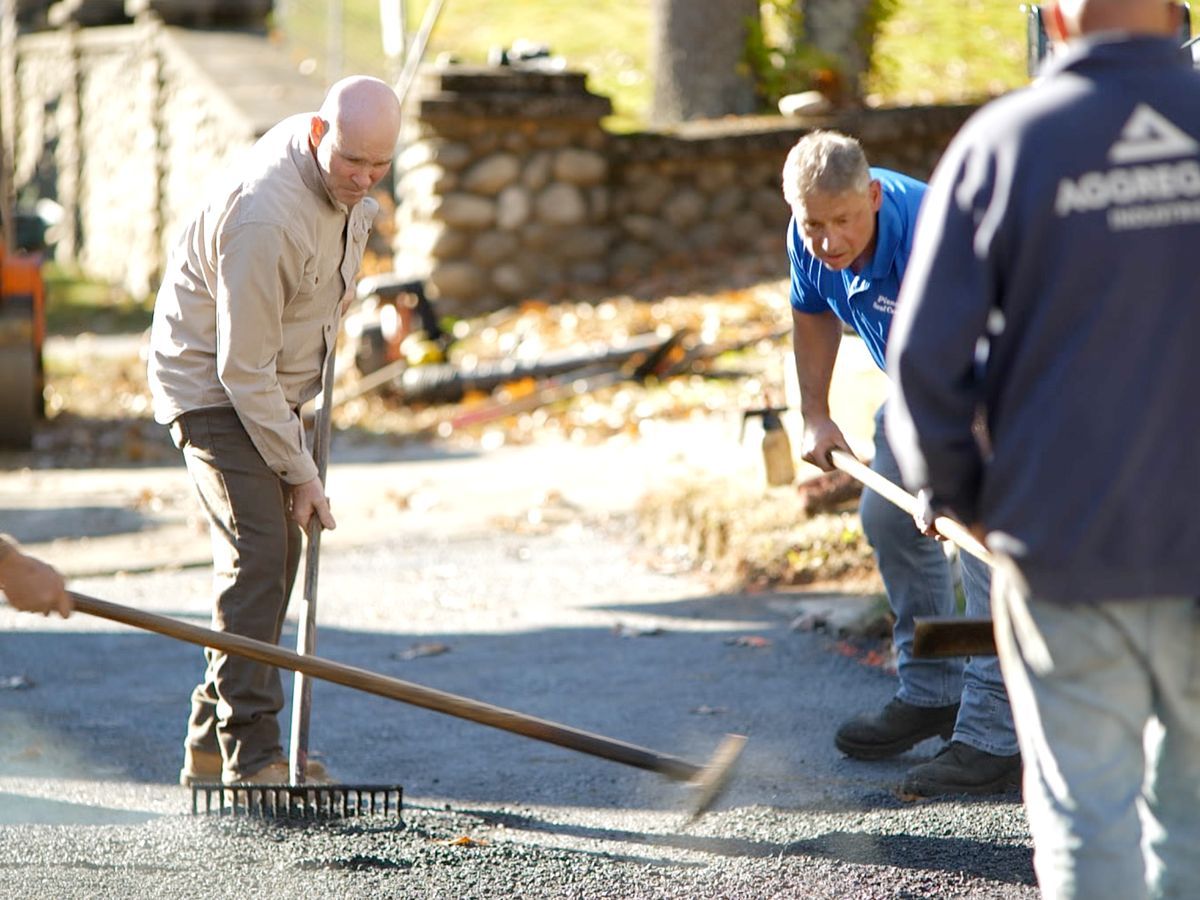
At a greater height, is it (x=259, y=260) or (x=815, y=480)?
(x=259, y=260)

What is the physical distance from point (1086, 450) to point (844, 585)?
13.8 ft

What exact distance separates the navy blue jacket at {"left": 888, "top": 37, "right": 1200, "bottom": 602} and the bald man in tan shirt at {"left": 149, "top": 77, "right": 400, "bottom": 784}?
1981 millimetres

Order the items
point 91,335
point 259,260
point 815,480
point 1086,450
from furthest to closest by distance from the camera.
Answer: point 91,335 < point 815,480 < point 259,260 < point 1086,450

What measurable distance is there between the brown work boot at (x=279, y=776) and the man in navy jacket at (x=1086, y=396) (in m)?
2.42

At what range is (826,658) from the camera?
5750 millimetres

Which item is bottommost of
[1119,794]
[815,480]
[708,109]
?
[815,480]

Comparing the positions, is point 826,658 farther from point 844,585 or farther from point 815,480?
point 815,480

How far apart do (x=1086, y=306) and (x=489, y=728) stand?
3.46 metres

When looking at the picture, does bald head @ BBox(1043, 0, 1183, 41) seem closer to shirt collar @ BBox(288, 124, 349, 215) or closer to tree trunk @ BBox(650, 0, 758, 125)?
shirt collar @ BBox(288, 124, 349, 215)

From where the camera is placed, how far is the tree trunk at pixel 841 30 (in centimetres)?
1311

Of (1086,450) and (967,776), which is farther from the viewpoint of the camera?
(967,776)

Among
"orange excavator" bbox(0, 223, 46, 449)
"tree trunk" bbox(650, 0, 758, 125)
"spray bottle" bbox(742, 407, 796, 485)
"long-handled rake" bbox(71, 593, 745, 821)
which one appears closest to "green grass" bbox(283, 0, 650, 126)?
"tree trunk" bbox(650, 0, 758, 125)

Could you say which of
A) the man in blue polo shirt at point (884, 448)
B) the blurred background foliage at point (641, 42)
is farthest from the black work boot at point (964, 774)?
Answer: the blurred background foliage at point (641, 42)

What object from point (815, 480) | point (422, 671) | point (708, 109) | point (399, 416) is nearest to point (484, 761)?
point (422, 671)
